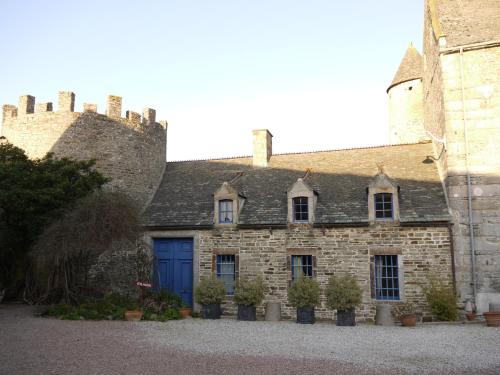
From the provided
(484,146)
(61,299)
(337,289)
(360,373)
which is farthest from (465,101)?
(61,299)

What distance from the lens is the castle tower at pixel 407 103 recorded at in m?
25.3

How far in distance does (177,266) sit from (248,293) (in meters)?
4.25

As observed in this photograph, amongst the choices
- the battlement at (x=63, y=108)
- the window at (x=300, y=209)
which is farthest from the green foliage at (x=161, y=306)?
the battlement at (x=63, y=108)

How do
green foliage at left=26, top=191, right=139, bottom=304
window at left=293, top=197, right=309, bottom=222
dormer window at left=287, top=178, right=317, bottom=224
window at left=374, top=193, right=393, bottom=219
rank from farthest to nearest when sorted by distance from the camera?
window at left=293, top=197, right=309, bottom=222, dormer window at left=287, top=178, right=317, bottom=224, window at left=374, top=193, right=393, bottom=219, green foliage at left=26, top=191, right=139, bottom=304

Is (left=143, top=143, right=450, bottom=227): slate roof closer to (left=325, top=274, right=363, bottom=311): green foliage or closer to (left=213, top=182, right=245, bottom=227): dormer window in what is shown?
(left=213, top=182, right=245, bottom=227): dormer window

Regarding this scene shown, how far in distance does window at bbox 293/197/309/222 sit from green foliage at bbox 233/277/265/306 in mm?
3086

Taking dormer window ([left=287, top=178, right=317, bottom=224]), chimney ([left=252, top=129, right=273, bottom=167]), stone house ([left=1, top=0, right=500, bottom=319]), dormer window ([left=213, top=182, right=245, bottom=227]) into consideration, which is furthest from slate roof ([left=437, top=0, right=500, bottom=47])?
dormer window ([left=213, top=182, right=245, bottom=227])

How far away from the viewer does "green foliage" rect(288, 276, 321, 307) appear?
14039mm

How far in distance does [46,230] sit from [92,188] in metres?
2.86

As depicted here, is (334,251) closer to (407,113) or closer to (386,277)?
(386,277)

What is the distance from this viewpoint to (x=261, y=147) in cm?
2081

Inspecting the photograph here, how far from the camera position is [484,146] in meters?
15.3

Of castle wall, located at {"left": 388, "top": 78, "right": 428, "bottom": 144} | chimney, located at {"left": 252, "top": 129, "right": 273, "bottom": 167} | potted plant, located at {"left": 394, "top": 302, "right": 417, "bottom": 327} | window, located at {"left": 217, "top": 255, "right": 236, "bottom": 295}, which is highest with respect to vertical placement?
castle wall, located at {"left": 388, "top": 78, "right": 428, "bottom": 144}

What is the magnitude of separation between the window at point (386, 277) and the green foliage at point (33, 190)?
10.7m
